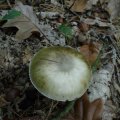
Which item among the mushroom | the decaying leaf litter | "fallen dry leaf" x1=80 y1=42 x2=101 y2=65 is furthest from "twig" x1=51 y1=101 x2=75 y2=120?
"fallen dry leaf" x1=80 y1=42 x2=101 y2=65

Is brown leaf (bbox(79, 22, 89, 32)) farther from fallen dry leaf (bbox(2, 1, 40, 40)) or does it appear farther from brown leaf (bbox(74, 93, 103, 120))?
brown leaf (bbox(74, 93, 103, 120))

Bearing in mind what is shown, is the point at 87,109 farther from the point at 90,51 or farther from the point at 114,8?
the point at 114,8

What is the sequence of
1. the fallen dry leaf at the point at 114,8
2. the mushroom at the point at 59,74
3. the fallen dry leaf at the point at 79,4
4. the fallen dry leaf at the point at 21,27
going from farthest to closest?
the fallen dry leaf at the point at 114,8
the fallen dry leaf at the point at 79,4
the fallen dry leaf at the point at 21,27
the mushroom at the point at 59,74

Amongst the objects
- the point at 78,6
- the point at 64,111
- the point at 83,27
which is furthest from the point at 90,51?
the point at 64,111

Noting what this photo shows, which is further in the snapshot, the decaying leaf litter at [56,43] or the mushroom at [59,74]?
the decaying leaf litter at [56,43]

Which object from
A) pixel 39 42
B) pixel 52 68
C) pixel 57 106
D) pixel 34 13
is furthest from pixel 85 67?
pixel 34 13

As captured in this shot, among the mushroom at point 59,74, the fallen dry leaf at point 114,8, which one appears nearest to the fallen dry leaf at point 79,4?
the fallen dry leaf at point 114,8

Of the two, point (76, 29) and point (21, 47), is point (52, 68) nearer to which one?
point (21, 47)

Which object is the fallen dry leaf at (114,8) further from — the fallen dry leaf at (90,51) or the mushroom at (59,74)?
the mushroom at (59,74)
